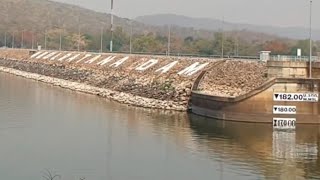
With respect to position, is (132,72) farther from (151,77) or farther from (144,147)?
(144,147)

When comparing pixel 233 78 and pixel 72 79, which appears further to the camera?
pixel 72 79

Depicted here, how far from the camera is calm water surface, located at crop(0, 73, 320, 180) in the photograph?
25.1 m

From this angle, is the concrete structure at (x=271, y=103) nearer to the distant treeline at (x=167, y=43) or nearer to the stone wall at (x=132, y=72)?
the stone wall at (x=132, y=72)

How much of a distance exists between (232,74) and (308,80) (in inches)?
379

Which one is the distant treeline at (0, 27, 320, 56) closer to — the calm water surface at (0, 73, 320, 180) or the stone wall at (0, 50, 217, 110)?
the stone wall at (0, 50, 217, 110)

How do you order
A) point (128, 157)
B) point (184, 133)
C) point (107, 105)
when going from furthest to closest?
1. point (107, 105)
2. point (184, 133)
3. point (128, 157)

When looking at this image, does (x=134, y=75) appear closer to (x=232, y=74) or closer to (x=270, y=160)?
(x=232, y=74)

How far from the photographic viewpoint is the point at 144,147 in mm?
30734

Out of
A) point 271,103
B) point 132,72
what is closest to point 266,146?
point 271,103

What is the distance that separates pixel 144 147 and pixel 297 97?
Result: 45.0 ft

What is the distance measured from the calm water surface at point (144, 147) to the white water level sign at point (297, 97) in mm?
1984

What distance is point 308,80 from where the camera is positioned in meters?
39.3

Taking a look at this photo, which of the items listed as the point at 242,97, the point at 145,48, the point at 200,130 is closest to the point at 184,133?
the point at 200,130

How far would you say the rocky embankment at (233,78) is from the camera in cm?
4388
